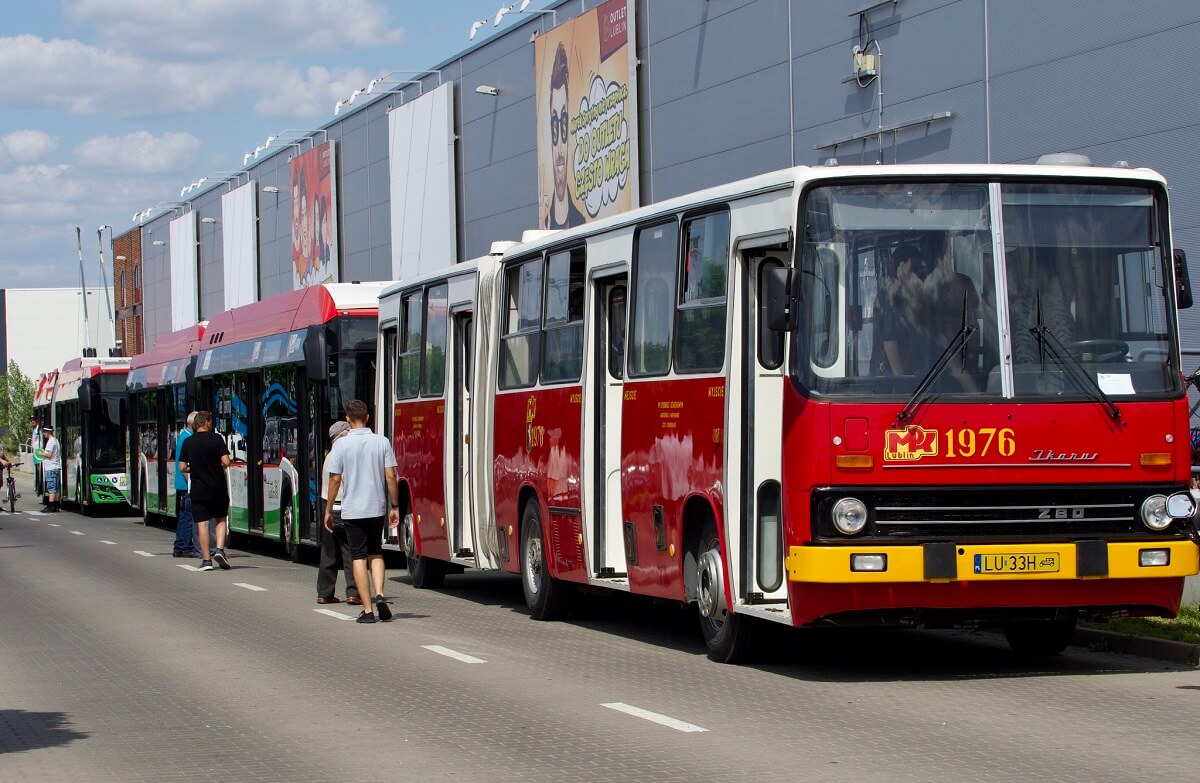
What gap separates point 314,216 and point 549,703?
166 ft

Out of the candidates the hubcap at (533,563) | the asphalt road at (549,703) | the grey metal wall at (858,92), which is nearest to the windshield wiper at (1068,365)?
the asphalt road at (549,703)

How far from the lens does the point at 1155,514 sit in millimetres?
10844

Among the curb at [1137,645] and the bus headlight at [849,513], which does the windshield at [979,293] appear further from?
the curb at [1137,645]

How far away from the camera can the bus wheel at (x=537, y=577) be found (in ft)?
49.6

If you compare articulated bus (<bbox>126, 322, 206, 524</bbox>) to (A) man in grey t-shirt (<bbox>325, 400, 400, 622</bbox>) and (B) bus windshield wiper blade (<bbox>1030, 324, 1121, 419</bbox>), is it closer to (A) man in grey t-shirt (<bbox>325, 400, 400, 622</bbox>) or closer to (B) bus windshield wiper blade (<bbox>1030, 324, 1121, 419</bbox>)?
(A) man in grey t-shirt (<bbox>325, 400, 400, 622</bbox>)

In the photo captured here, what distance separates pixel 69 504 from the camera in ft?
154

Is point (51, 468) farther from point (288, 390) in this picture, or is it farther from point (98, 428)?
point (288, 390)

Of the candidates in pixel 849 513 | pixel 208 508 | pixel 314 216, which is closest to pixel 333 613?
pixel 208 508

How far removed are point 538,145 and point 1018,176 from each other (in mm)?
30410

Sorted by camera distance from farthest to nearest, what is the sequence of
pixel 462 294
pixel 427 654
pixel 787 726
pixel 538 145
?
pixel 538 145 → pixel 462 294 → pixel 427 654 → pixel 787 726

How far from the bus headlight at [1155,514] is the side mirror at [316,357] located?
486 inches

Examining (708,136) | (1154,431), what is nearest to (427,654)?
(1154,431)

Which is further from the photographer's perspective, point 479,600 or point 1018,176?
point 479,600

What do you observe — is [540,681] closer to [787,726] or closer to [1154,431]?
[787,726]
